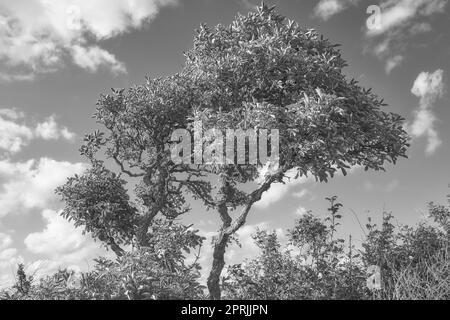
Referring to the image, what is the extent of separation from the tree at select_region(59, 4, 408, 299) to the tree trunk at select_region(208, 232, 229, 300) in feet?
0.14

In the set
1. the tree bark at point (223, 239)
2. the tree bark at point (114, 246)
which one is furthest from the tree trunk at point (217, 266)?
the tree bark at point (114, 246)

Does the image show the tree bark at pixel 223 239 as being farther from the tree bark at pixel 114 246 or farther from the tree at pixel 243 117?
the tree bark at pixel 114 246

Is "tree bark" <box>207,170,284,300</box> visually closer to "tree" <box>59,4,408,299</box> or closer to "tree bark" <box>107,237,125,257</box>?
"tree" <box>59,4,408,299</box>

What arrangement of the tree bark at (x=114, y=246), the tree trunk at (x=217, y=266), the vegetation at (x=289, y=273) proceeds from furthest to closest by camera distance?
the tree bark at (x=114, y=246) → the tree trunk at (x=217, y=266) → the vegetation at (x=289, y=273)

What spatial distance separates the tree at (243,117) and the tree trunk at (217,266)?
4 centimetres

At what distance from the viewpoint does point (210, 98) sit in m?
20.8

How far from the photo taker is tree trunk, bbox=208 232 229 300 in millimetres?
19609

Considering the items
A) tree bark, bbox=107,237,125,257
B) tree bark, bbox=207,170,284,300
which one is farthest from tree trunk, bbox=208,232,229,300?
tree bark, bbox=107,237,125,257

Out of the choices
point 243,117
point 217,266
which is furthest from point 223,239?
point 243,117

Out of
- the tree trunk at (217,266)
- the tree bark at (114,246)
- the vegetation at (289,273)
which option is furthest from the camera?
the tree bark at (114,246)

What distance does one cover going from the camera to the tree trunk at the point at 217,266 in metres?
19.6
